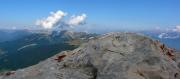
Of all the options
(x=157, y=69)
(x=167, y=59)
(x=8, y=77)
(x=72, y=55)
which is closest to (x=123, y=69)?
(x=157, y=69)

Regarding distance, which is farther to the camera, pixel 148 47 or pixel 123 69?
pixel 148 47

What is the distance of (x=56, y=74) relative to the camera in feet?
70.3

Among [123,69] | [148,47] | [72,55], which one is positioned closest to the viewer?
[123,69]

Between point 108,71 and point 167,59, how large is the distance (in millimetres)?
4856

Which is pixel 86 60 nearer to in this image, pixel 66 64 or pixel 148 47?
pixel 66 64

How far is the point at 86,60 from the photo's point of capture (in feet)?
72.0

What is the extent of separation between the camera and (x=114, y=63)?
67.9ft

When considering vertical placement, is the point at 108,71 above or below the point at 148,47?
below

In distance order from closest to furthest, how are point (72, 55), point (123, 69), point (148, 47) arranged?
point (123, 69) → point (148, 47) → point (72, 55)

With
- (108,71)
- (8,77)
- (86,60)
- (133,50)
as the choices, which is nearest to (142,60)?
(133,50)

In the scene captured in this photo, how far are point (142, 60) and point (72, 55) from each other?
239 inches

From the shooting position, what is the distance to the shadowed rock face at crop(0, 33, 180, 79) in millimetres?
20391

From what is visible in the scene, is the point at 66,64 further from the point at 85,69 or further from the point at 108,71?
the point at 108,71

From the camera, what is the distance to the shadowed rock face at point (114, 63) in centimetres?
2039
